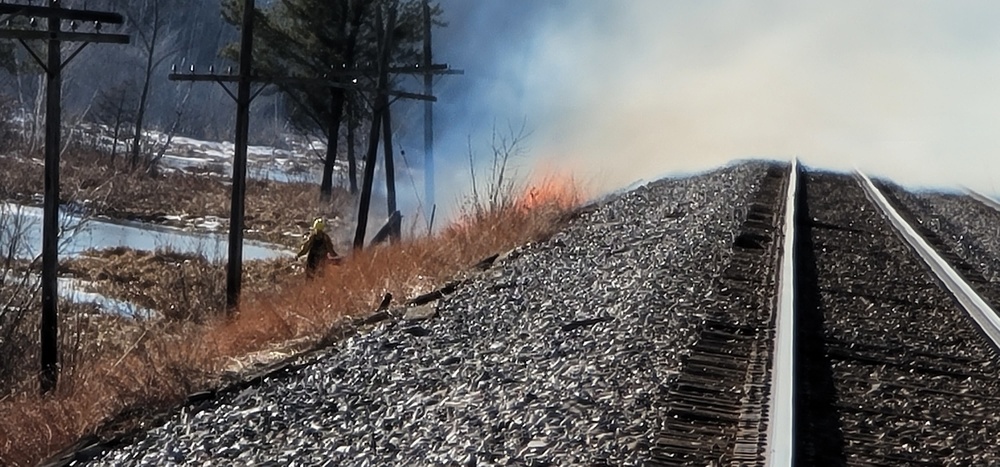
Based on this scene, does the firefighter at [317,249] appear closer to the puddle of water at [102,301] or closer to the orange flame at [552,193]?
the orange flame at [552,193]

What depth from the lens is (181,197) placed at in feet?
156

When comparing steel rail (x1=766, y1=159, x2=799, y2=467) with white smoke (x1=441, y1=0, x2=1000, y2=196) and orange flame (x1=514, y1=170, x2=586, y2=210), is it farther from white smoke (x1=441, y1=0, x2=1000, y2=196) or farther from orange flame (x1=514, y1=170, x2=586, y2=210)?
white smoke (x1=441, y1=0, x2=1000, y2=196)

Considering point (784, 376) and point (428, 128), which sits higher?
point (428, 128)

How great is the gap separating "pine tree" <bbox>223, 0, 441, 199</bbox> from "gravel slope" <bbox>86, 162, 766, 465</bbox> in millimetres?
32742

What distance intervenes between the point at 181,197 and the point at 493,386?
42450 mm

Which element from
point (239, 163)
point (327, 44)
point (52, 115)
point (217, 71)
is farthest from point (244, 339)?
point (217, 71)

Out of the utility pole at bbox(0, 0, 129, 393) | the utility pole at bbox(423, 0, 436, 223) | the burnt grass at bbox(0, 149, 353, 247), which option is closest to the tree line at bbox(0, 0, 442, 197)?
the burnt grass at bbox(0, 149, 353, 247)

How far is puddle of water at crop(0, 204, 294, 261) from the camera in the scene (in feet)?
109

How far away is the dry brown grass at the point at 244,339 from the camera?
802 centimetres

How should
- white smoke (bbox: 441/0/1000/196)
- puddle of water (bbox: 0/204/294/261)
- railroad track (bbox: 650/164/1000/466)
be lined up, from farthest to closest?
1. puddle of water (bbox: 0/204/294/261)
2. white smoke (bbox: 441/0/1000/196)
3. railroad track (bbox: 650/164/1000/466)

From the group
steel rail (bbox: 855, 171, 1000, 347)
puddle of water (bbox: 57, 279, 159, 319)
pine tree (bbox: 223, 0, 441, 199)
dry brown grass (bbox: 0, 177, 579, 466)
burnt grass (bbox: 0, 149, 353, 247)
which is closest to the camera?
dry brown grass (bbox: 0, 177, 579, 466)

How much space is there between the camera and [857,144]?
3128cm

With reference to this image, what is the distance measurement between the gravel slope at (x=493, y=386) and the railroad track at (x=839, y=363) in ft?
0.83

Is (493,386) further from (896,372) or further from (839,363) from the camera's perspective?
(896,372)
